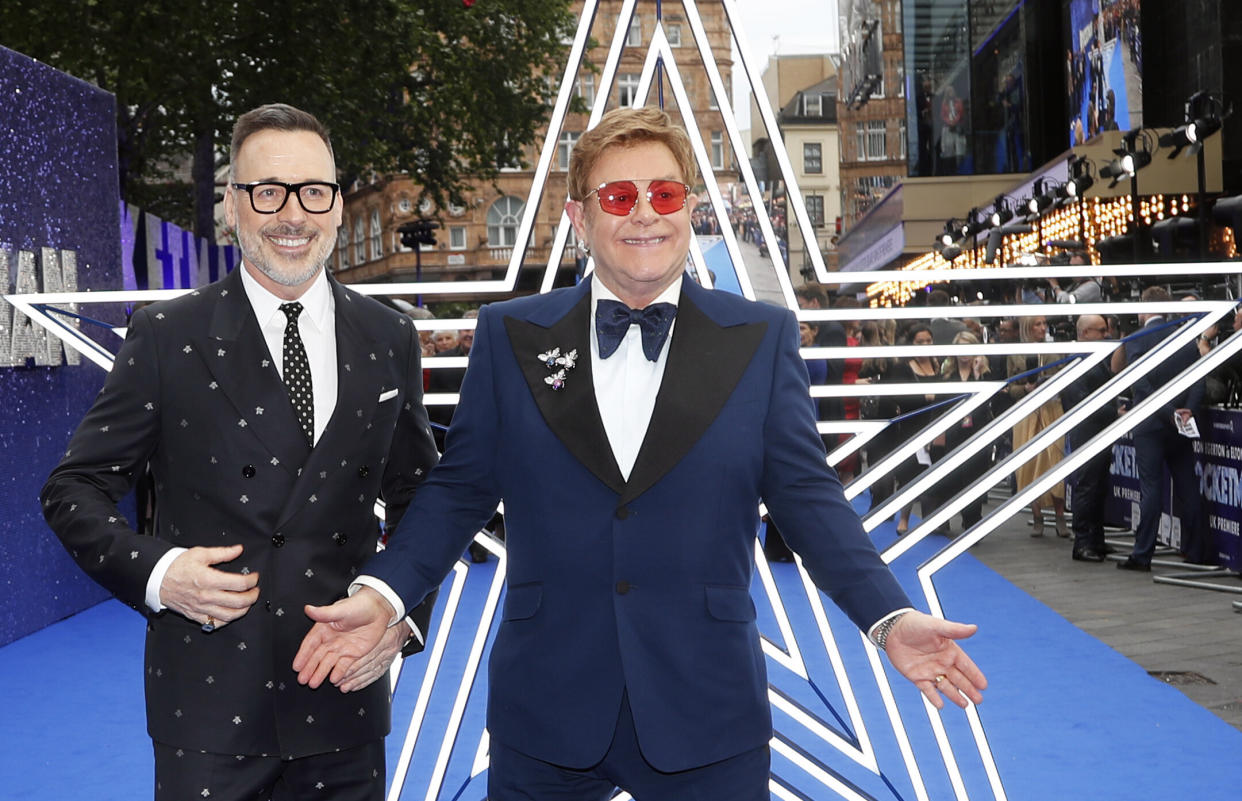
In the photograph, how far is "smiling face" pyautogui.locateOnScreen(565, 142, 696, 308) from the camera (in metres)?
2.45

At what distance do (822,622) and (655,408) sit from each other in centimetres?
192

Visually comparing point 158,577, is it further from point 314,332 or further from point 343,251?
point 343,251

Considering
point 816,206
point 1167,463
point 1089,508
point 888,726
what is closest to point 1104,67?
point 1089,508

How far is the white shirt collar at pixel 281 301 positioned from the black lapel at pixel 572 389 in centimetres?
37

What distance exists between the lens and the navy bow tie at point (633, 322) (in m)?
2.44

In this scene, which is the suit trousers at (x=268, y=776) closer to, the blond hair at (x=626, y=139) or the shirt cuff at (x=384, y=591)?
the shirt cuff at (x=384, y=591)

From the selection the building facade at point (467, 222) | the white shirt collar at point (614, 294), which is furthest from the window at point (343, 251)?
the white shirt collar at point (614, 294)

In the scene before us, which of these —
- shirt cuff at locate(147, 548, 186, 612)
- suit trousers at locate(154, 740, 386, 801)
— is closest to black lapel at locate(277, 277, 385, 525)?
shirt cuff at locate(147, 548, 186, 612)

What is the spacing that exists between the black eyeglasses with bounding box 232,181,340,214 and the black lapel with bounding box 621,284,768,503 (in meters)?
0.74

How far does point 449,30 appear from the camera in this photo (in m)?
22.6

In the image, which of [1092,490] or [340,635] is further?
[1092,490]

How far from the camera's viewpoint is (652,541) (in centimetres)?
234

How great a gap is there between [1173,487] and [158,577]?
9.09 metres

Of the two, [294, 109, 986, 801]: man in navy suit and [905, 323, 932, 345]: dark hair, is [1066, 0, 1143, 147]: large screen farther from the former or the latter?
[294, 109, 986, 801]: man in navy suit
